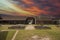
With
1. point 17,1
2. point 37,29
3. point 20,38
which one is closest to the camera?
point 20,38

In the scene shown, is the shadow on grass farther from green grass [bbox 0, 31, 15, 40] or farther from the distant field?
the distant field

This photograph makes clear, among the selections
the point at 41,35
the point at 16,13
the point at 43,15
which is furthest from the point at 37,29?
the point at 16,13

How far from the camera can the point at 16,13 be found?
249 centimetres

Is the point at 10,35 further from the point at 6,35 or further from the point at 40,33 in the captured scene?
the point at 40,33

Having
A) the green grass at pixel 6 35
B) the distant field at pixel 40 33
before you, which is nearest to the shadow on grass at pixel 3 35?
the green grass at pixel 6 35

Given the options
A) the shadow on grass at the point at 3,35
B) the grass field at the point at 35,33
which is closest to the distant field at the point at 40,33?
the grass field at the point at 35,33

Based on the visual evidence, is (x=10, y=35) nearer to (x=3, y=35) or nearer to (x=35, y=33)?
(x=3, y=35)

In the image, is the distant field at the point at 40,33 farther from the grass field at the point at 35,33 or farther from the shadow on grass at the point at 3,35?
the shadow on grass at the point at 3,35

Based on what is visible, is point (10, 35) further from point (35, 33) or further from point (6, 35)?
point (35, 33)

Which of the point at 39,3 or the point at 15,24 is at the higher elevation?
the point at 39,3

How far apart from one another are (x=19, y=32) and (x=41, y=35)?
0.33 metres

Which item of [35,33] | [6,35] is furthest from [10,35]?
[35,33]

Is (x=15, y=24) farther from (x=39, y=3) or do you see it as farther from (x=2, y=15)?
(x=39, y=3)

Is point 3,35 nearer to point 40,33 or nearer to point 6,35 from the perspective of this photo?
point 6,35
